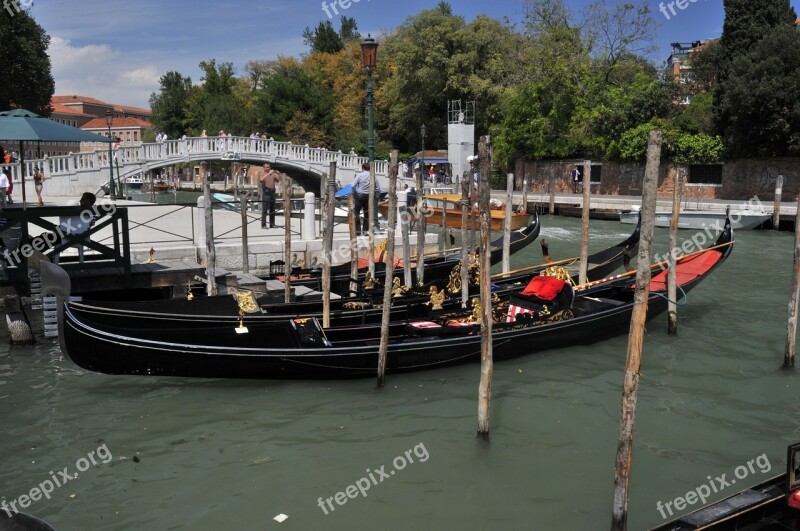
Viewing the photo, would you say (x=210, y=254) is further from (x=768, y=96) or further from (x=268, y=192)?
(x=768, y=96)

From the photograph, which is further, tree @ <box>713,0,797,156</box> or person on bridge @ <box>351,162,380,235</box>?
tree @ <box>713,0,797,156</box>

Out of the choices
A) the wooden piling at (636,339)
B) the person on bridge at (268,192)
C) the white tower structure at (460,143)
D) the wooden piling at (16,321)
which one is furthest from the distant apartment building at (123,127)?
the wooden piling at (636,339)

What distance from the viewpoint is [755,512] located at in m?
3.04

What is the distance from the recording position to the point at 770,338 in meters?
7.22

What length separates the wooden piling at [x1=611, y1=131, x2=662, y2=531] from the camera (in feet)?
10.7

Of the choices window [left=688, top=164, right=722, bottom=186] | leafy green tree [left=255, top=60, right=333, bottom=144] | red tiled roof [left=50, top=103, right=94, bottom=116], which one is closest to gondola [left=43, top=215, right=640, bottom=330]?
window [left=688, top=164, right=722, bottom=186]

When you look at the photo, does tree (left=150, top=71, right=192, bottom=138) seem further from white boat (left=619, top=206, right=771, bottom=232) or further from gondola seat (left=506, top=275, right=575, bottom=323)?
gondola seat (left=506, top=275, right=575, bottom=323)

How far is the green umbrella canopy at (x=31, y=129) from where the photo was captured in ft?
22.5

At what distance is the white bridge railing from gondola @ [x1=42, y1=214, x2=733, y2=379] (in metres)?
13.8

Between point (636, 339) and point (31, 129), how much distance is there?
624 cm

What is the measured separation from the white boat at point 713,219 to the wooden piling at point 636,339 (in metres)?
14.2

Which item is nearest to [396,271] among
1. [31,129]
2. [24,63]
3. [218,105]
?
[31,129]

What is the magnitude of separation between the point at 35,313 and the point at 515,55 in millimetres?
23818

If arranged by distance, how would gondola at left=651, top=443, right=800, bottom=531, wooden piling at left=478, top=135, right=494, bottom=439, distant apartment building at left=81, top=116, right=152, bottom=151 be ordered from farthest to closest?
distant apartment building at left=81, top=116, right=152, bottom=151
wooden piling at left=478, top=135, right=494, bottom=439
gondola at left=651, top=443, right=800, bottom=531
